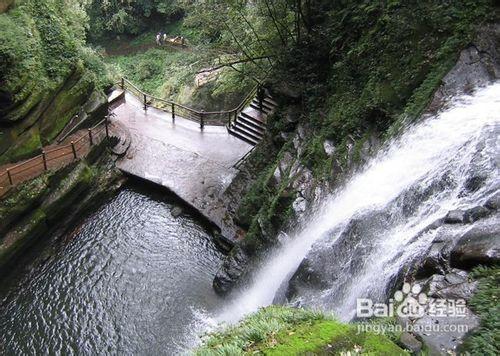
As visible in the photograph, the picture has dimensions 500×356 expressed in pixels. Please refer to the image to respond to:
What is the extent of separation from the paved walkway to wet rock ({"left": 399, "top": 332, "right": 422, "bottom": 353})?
350 inches

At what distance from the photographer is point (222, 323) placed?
1084cm

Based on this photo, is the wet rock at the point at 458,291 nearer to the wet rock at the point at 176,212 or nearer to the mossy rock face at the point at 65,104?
the wet rock at the point at 176,212

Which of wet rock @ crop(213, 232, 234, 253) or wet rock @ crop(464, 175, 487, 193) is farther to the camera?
wet rock @ crop(213, 232, 234, 253)

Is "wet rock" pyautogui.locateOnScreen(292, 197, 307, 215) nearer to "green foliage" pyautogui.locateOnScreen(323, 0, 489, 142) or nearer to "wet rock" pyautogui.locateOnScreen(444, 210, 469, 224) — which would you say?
"green foliage" pyautogui.locateOnScreen(323, 0, 489, 142)

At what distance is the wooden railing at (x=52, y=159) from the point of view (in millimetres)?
12562

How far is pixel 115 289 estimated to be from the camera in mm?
12164

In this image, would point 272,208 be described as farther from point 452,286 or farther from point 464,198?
point 452,286

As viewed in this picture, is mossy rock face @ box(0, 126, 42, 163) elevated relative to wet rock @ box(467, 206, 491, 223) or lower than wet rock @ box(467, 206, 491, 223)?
lower

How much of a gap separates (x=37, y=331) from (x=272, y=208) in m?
6.84

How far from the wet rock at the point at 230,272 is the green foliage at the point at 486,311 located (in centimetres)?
735

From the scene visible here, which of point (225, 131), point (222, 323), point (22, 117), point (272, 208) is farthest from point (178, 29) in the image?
point (222, 323)

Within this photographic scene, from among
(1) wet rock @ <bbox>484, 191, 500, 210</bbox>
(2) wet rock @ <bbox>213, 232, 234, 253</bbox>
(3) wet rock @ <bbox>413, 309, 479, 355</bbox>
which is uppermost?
(1) wet rock @ <bbox>484, 191, 500, 210</bbox>

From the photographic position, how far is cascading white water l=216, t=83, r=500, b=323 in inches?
289

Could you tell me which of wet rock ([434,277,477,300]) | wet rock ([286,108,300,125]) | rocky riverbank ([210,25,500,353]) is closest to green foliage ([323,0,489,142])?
rocky riverbank ([210,25,500,353])
